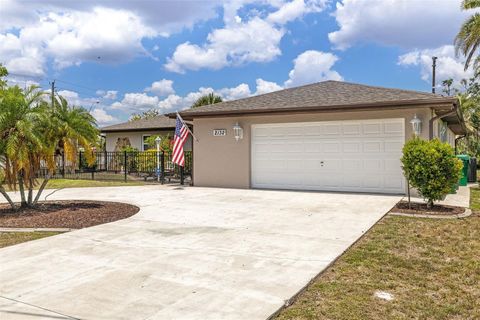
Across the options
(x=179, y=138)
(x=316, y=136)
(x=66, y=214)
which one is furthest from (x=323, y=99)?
(x=66, y=214)

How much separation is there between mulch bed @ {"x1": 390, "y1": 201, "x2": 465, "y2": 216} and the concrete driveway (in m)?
0.69

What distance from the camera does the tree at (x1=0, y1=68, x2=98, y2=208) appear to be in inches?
328

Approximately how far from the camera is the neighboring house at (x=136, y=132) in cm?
2488

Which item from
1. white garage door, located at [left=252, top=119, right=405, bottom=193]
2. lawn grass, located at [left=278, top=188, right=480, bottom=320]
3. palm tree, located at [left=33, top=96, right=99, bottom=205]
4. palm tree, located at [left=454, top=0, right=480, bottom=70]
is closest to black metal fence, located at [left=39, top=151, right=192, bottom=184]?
white garage door, located at [left=252, top=119, right=405, bottom=193]

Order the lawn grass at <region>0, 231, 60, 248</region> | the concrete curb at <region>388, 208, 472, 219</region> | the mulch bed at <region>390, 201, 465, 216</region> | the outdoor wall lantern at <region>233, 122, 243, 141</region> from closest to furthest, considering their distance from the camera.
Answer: the lawn grass at <region>0, 231, 60, 248</region>, the concrete curb at <region>388, 208, 472, 219</region>, the mulch bed at <region>390, 201, 465, 216</region>, the outdoor wall lantern at <region>233, 122, 243, 141</region>

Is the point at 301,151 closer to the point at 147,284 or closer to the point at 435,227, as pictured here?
the point at 435,227

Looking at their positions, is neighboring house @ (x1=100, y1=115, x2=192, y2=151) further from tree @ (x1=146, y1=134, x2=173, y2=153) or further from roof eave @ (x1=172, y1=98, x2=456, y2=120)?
roof eave @ (x1=172, y1=98, x2=456, y2=120)

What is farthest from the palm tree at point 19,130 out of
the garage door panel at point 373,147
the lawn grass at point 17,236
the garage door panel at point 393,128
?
the garage door panel at point 393,128

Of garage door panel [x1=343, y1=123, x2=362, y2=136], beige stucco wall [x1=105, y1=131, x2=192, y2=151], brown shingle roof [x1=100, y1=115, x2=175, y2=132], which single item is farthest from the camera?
beige stucco wall [x1=105, y1=131, x2=192, y2=151]

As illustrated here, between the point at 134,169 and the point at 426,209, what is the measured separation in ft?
46.7

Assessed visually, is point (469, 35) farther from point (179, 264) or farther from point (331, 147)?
point (179, 264)

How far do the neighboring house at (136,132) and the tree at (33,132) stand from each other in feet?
48.4

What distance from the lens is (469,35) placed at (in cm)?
1591

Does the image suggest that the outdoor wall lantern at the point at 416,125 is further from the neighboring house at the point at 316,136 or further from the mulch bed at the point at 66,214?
the mulch bed at the point at 66,214
